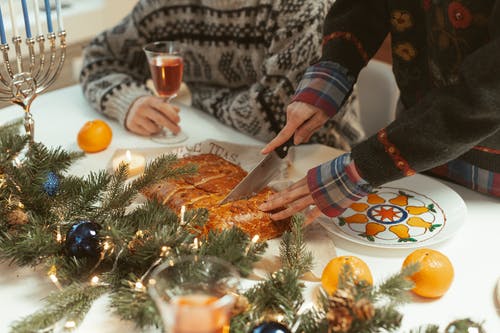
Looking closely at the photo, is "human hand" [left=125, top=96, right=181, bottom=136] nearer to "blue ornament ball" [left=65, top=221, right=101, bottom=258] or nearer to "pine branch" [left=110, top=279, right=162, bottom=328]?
"blue ornament ball" [left=65, top=221, right=101, bottom=258]

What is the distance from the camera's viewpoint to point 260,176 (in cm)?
121

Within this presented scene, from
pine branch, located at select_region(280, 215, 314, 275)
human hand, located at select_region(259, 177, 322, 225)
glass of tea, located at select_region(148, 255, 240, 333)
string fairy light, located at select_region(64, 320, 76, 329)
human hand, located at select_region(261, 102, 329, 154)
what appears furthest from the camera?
human hand, located at select_region(261, 102, 329, 154)

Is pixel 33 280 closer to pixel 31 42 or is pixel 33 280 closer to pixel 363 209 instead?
pixel 31 42

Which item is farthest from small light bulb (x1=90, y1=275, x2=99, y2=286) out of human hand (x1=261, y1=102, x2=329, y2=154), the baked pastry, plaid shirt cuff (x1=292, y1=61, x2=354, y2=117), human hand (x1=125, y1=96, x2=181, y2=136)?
human hand (x1=125, y1=96, x2=181, y2=136)

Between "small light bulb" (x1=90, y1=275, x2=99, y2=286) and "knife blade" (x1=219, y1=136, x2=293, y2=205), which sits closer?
"small light bulb" (x1=90, y1=275, x2=99, y2=286)

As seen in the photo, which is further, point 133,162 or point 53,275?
point 133,162

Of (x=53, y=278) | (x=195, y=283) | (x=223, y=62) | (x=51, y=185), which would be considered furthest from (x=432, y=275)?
(x=223, y=62)

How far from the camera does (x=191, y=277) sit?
774 millimetres

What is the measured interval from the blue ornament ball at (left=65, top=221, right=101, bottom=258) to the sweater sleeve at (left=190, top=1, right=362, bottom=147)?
68 cm

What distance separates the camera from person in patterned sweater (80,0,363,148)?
1.52 meters

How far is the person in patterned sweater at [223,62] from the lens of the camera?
59.9 inches

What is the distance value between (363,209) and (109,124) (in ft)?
2.56

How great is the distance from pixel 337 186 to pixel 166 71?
0.65 meters

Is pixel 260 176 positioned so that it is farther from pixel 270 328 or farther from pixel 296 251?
pixel 270 328
